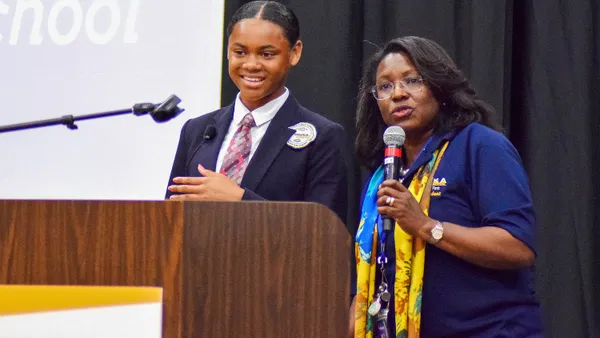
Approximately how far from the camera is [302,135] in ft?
7.25

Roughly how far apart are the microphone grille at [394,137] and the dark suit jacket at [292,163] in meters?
0.23

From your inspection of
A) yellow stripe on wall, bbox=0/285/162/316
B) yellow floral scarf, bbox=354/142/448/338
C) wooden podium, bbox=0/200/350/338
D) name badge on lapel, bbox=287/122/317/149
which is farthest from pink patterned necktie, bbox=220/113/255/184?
wooden podium, bbox=0/200/350/338

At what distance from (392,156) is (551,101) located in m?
1.32

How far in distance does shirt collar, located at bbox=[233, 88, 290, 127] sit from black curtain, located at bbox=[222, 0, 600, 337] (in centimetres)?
80

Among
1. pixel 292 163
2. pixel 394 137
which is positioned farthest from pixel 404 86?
pixel 292 163

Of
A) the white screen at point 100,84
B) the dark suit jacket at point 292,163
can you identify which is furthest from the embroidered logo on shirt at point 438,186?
the white screen at point 100,84

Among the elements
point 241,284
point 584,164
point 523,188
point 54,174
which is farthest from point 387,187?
point 54,174

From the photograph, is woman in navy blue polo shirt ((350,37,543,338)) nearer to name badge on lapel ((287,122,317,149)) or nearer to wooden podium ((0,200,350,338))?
name badge on lapel ((287,122,317,149))

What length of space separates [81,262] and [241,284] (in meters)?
0.24

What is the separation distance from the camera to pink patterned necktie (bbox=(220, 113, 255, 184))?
85.5 inches

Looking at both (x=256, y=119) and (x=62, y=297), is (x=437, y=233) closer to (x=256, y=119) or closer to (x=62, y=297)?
(x=256, y=119)

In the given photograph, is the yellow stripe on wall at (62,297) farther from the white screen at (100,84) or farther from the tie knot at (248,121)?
the white screen at (100,84)

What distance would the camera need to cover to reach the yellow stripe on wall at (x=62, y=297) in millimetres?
1376

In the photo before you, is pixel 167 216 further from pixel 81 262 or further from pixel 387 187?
pixel 387 187
